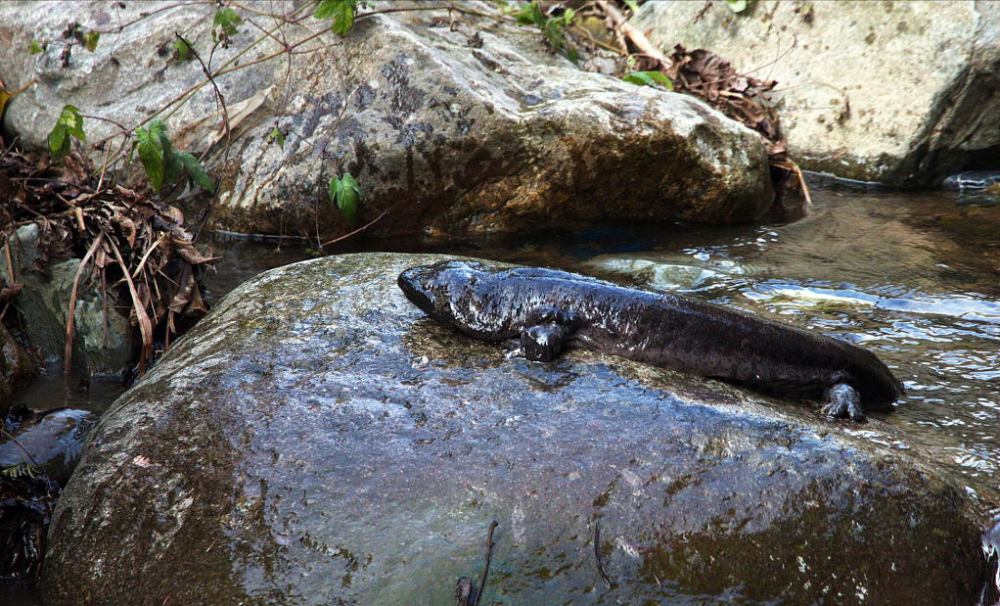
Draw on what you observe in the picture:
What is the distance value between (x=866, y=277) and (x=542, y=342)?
3.21m

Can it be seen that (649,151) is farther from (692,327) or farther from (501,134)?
(692,327)

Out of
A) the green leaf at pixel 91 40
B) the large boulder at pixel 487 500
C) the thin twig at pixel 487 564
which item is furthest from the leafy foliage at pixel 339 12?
the thin twig at pixel 487 564

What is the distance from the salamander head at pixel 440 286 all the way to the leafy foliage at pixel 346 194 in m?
2.17

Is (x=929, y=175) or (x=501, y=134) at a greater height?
(x=501, y=134)

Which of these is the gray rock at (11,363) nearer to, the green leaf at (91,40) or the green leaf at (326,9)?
the green leaf at (326,9)

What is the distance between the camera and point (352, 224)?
282 inches

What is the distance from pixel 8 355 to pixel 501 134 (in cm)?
427

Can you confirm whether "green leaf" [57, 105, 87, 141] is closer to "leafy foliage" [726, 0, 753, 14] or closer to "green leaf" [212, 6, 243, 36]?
"green leaf" [212, 6, 243, 36]

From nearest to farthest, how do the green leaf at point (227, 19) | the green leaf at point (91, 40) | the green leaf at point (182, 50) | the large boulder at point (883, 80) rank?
the green leaf at point (227, 19)
the green leaf at point (182, 50)
the green leaf at point (91, 40)
the large boulder at point (883, 80)

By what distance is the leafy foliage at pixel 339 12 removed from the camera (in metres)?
7.39

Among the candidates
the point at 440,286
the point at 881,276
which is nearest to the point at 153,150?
the point at 440,286

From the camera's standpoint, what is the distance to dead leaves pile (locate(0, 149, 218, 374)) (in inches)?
213

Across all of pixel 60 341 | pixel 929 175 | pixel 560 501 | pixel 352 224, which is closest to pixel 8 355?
pixel 60 341

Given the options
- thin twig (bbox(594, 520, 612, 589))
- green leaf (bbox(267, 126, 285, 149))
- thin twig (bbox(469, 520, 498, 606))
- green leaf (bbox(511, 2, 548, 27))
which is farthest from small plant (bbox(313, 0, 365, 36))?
thin twig (bbox(594, 520, 612, 589))
